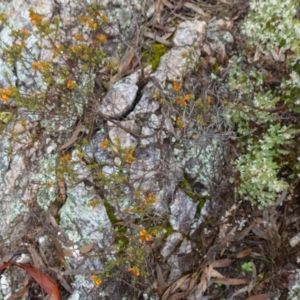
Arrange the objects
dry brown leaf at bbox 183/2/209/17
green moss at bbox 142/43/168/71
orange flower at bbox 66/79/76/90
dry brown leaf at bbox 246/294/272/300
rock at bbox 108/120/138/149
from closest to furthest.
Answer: orange flower at bbox 66/79/76/90 < dry brown leaf at bbox 246/294/272/300 < rock at bbox 108/120/138/149 < green moss at bbox 142/43/168/71 < dry brown leaf at bbox 183/2/209/17

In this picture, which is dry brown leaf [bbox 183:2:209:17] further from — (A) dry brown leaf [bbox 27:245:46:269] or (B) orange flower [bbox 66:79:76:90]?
(A) dry brown leaf [bbox 27:245:46:269]

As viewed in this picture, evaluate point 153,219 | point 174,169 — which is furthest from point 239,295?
point 174,169

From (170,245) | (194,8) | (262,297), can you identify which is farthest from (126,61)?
(262,297)

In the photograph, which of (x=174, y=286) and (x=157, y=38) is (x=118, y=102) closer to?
(x=157, y=38)

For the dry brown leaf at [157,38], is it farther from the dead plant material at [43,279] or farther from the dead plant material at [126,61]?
the dead plant material at [43,279]

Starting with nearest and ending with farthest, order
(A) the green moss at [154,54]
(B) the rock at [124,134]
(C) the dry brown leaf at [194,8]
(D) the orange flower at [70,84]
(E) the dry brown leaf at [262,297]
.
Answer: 1. (D) the orange flower at [70,84]
2. (E) the dry brown leaf at [262,297]
3. (B) the rock at [124,134]
4. (A) the green moss at [154,54]
5. (C) the dry brown leaf at [194,8]

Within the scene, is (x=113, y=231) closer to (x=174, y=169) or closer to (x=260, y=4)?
(x=174, y=169)

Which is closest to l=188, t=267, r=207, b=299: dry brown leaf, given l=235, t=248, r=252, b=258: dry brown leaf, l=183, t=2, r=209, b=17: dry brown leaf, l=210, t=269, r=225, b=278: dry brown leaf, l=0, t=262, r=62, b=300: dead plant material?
l=210, t=269, r=225, b=278: dry brown leaf

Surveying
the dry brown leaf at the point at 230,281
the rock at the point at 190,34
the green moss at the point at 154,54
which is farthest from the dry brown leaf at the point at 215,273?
the rock at the point at 190,34
